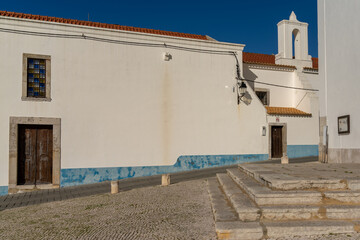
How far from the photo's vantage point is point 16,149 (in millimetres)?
11148

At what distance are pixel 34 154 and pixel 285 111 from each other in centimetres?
1213

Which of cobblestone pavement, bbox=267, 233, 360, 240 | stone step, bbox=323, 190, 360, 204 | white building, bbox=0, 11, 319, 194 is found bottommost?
cobblestone pavement, bbox=267, 233, 360, 240

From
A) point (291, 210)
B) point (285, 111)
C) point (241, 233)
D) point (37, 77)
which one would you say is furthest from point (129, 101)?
point (241, 233)

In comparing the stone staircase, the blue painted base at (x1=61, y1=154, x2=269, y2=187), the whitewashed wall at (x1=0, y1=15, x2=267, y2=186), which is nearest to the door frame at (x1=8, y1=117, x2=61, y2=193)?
the whitewashed wall at (x1=0, y1=15, x2=267, y2=186)

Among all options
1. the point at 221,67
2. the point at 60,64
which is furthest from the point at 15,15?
the point at 221,67

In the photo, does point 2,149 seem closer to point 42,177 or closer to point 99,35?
point 42,177

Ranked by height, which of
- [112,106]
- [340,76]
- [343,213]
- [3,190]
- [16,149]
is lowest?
[3,190]

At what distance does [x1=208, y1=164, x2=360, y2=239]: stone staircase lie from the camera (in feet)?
14.2

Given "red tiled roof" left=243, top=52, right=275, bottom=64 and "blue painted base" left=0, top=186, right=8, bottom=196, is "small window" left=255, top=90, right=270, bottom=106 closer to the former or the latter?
"red tiled roof" left=243, top=52, right=275, bottom=64

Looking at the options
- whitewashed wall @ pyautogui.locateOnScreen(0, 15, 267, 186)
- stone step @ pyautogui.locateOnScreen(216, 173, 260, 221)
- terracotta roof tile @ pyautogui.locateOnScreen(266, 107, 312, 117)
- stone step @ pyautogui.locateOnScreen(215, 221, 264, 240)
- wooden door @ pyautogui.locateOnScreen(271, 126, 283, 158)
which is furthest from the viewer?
terracotta roof tile @ pyautogui.locateOnScreen(266, 107, 312, 117)

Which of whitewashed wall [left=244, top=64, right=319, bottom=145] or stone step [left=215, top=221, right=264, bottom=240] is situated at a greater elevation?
whitewashed wall [left=244, top=64, right=319, bottom=145]

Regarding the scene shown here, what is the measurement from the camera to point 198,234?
470 cm

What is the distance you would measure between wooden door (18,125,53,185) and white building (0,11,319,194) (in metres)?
0.03

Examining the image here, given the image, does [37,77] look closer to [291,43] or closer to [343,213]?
[343,213]
